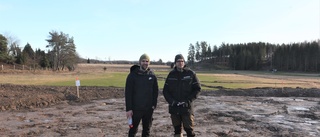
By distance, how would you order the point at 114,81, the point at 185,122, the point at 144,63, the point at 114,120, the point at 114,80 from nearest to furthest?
the point at 144,63 → the point at 185,122 → the point at 114,120 → the point at 114,81 → the point at 114,80

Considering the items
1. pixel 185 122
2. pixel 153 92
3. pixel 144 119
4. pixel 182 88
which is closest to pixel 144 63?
pixel 153 92

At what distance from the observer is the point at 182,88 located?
215 inches

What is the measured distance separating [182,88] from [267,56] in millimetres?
125509

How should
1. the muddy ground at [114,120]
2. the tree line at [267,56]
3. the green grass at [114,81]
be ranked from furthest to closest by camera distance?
1. the tree line at [267,56]
2. the green grass at [114,81]
3. the muddy ground at [114,120]

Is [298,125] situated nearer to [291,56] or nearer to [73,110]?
[73,110]

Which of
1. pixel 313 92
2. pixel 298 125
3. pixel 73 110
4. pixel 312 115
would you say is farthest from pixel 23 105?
pixel 313 92

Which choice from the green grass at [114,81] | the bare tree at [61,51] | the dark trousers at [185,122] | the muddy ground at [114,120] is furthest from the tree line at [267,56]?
the dark trousers at [185,122]

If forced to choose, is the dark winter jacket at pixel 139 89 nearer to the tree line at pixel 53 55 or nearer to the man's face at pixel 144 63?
the man's face at pixel 144 63

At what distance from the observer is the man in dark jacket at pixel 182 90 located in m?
5.46

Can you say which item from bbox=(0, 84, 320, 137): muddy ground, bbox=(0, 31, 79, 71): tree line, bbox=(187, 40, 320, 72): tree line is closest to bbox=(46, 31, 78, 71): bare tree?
bbox=(0, 31, 79, 71): tree line

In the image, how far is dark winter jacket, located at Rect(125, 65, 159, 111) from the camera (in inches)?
210

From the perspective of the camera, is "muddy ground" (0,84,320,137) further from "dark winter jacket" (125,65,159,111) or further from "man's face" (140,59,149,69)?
"man's face" (140,59,149,69)

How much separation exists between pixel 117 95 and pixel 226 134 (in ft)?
36.8

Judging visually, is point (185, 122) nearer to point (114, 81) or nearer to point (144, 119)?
point (144, 119)
